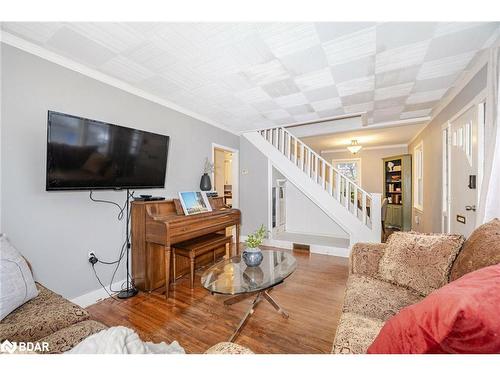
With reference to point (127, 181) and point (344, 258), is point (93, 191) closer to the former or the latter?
point (127, 181)

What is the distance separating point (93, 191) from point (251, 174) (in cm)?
282

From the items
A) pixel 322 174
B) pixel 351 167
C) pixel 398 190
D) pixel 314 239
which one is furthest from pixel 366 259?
pixel 351 167

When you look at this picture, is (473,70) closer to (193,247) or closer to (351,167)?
(193,247)

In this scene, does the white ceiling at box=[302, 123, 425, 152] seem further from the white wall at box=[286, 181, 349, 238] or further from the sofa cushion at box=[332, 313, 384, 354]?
the sofa cushion at box=[332, 313, 384, 354]

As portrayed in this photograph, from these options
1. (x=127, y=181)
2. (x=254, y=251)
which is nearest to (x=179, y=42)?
(x=127, y=181)

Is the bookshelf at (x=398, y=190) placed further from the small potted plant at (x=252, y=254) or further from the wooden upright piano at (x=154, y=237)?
the wooden upright piano at (x=154, y=237)

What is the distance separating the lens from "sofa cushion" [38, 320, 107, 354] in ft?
3.22

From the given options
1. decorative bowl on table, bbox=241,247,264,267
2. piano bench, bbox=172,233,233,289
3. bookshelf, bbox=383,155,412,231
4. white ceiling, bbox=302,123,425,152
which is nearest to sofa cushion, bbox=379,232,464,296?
decorative bowl on table, bbox=241,247,264,267

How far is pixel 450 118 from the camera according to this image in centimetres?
279

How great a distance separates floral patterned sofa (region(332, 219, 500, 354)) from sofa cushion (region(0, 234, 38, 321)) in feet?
5.50

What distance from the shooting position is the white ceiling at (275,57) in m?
1.63

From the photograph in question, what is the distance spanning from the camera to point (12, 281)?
118 centimetres

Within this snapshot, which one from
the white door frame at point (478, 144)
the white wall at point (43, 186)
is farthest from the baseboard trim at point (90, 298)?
the white door frame at point (478, 144)

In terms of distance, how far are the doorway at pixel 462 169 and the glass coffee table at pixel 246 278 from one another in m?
2.00
